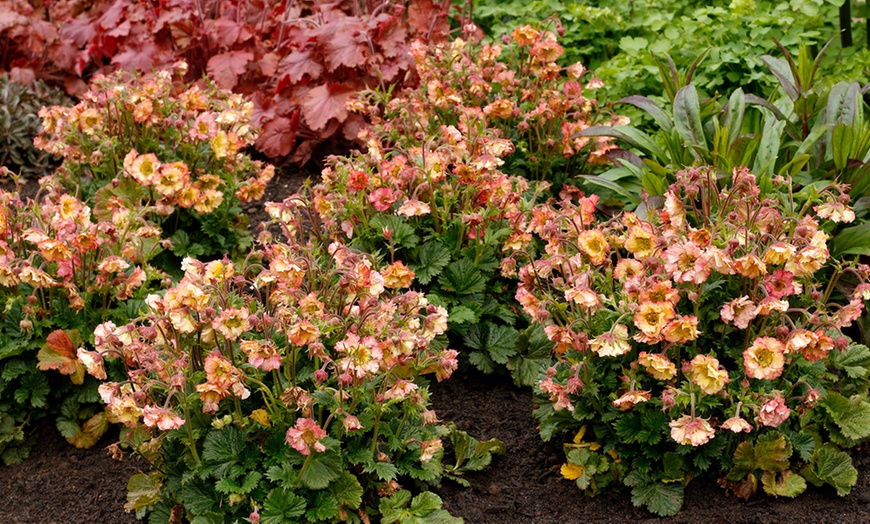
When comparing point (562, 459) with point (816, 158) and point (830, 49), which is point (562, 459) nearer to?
point (816, 158)

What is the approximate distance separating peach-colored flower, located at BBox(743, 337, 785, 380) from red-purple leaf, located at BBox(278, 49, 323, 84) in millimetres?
2654

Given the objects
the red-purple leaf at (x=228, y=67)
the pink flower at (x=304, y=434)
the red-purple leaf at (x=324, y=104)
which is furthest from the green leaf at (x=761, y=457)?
the red-purple leaf at (x=228, y=67)

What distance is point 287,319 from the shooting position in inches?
96.0

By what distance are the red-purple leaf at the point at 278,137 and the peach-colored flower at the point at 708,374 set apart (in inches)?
101

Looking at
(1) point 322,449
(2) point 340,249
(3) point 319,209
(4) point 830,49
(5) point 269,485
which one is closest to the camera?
(1) point 322,449

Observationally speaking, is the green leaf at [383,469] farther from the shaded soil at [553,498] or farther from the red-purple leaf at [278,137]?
the red-purple leaf at [278,137]

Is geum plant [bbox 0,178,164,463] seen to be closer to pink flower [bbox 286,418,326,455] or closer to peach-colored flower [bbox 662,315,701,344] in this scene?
pink flower [bbox 286,418,326,455]

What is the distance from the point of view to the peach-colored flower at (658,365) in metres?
2.45

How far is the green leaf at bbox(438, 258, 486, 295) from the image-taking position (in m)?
3.17

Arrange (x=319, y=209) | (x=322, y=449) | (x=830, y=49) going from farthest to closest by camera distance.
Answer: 1. (x=830, y=49)
2. (x=319, y=209)
3. (x=322, y=449)

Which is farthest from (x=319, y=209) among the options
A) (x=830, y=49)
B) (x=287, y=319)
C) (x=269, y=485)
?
(x=830, y=49)

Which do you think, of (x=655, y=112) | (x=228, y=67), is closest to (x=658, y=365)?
(x=655, y=112)

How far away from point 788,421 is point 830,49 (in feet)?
8.26

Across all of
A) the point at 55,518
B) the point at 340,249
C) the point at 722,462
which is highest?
the point at 340,249
